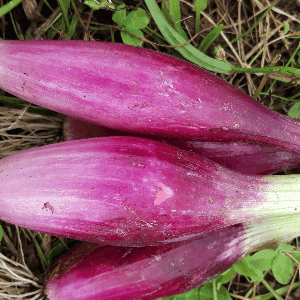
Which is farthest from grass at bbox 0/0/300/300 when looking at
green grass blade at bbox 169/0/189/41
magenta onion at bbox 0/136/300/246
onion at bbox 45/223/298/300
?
magenta onion at bbox 0/136/300/246

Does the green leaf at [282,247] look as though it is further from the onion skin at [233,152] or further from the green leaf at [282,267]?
the onion skin at [233,152]

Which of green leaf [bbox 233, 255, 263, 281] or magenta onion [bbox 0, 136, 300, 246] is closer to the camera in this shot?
magenta onion [bbox 0, 136, 300, 246]

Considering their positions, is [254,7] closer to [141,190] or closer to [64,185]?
[141,190]

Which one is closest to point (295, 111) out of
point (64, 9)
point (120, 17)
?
point (120, 17)

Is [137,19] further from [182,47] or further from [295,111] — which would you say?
[295,111]

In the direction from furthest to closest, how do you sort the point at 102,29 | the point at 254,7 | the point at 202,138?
the point at 254,7 < the point at 102,29 < the point at 202,138

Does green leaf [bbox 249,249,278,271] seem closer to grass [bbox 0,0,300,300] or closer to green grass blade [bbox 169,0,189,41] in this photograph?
grass [bbox 0,0,300,300]

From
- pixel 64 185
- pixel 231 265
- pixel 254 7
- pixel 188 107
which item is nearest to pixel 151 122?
pixel 188 107
